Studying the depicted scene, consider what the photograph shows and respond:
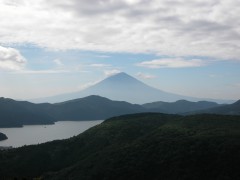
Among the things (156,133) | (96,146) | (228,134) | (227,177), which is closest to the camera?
(227,177)

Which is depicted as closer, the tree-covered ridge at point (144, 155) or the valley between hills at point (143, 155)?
the valley between hills at point (143, 155)

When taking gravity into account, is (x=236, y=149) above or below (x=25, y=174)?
above

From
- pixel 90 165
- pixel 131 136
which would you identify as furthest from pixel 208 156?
pixel 131 136

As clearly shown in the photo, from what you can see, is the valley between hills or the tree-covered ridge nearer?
the valley between hills

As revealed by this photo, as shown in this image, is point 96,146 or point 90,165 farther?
point 96,146

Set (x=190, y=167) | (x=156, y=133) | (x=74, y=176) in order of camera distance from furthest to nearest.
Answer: (x=156, y=133) < (x=74, y=176) < (x=190, y=167)

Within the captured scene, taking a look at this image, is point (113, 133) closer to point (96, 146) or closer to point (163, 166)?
point (96, 146)

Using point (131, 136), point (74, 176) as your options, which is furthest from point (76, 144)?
point (74, 176)

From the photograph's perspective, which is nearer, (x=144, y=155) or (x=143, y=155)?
(x=144, y=155)
